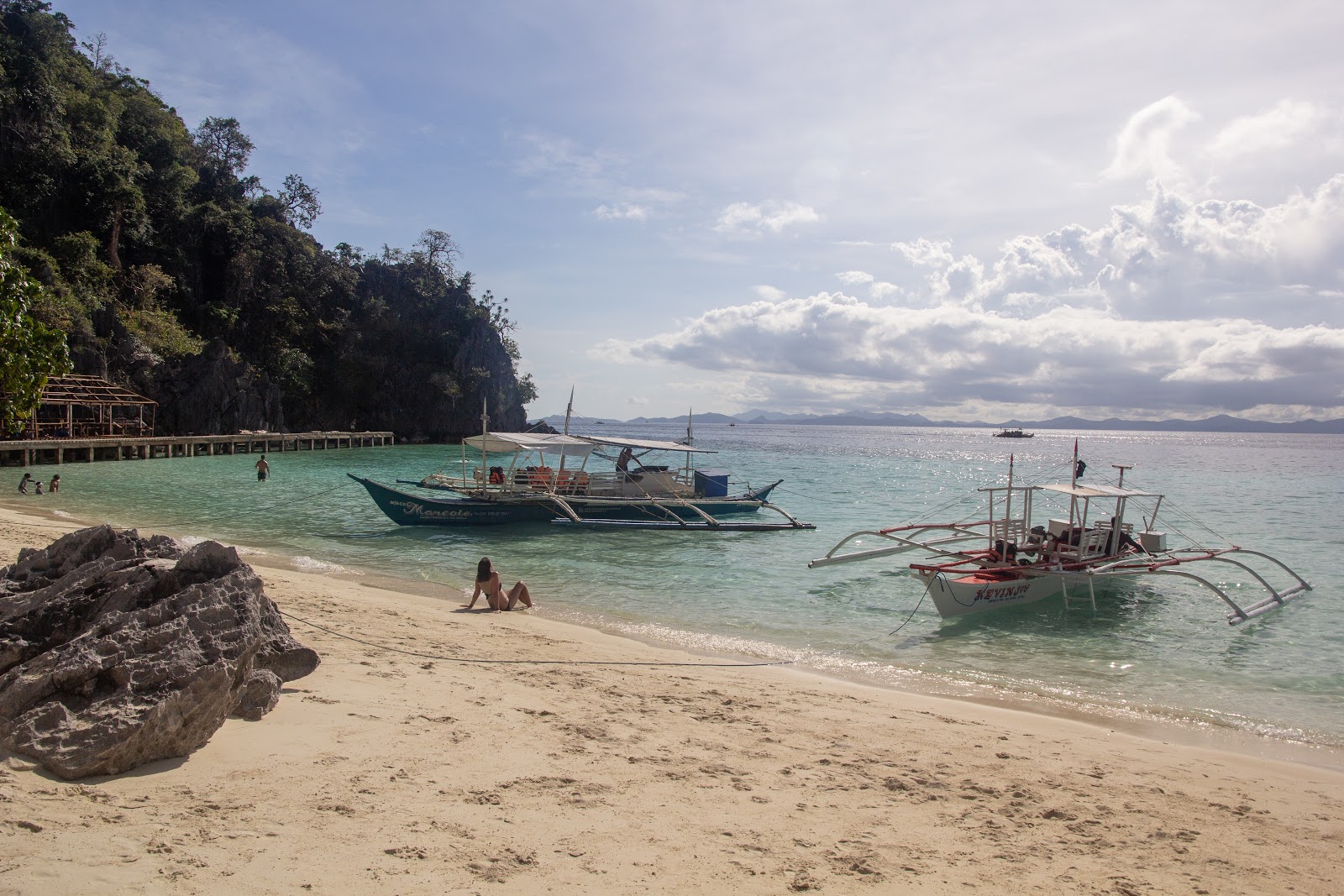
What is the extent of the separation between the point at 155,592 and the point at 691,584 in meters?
9.64

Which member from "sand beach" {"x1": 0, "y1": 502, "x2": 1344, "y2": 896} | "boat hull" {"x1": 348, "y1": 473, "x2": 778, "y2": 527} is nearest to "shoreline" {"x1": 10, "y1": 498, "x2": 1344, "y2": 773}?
"sand beach" {"x1": 0, "y1": 502, "x2": 1344, "y2": 896}

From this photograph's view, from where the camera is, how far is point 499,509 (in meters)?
19.2

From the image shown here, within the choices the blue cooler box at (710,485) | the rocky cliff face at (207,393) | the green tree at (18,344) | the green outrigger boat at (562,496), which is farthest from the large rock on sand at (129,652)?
the rocky cliff face at (207,393)

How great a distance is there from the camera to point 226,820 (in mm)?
3457

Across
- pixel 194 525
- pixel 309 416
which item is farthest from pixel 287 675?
pixel 309 416

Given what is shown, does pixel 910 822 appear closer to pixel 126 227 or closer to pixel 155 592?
pixel 155 592

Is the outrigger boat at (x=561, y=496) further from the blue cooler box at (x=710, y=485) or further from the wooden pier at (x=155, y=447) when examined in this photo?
the wooden pier at (x=155, y=447)

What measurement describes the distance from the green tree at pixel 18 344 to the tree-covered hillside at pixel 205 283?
107 feet

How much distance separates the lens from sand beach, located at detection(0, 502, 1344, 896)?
10.7 feet

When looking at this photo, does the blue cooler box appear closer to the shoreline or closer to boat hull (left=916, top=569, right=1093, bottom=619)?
boat hull (left=916, top=569, right=1093, bottom=619)

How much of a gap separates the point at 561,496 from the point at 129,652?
52.7ft

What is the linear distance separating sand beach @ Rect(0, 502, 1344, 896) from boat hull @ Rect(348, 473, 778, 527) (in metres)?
12.4

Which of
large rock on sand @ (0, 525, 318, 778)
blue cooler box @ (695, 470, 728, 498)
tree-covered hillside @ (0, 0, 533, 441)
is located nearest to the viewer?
large rock on sand @ (0, 525, 318, 778)

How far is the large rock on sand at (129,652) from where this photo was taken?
12.2 ft
